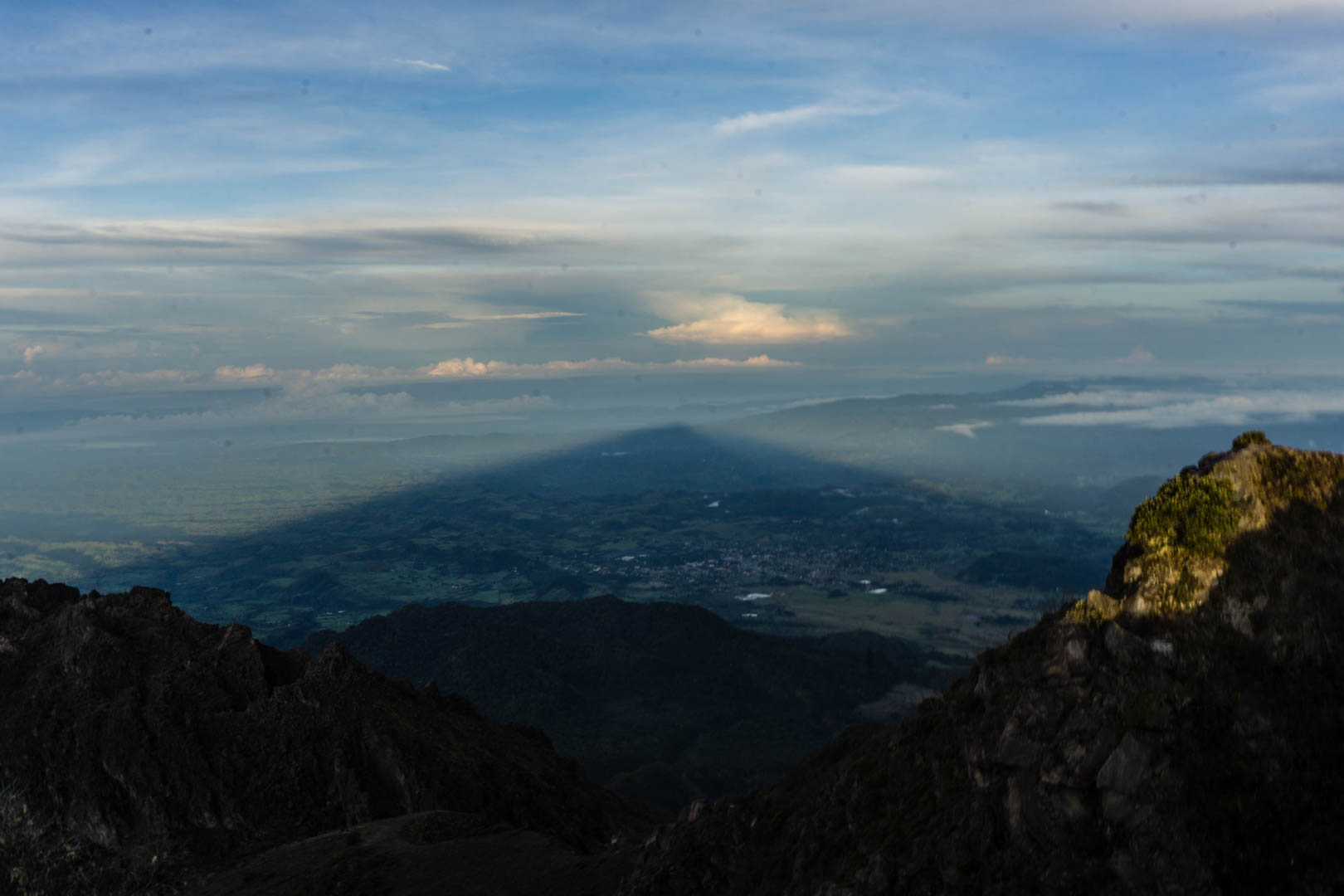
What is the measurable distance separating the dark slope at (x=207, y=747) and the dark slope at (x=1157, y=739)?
55482 millimetres

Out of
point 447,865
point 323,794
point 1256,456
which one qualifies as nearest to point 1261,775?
point 1256,456

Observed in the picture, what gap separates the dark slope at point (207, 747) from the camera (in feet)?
323

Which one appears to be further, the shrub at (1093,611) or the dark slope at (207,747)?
the dark slope at (207,747)

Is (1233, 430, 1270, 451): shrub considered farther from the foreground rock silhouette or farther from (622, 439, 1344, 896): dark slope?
(622, 439, 1344, 896): dark slope

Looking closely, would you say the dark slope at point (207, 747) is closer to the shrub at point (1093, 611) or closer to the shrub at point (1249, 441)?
the shrub at point (1093, 611)

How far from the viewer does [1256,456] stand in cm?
5278

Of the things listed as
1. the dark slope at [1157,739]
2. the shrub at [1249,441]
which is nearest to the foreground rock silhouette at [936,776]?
the dark slope at [1157,739]

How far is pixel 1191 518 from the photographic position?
162ft

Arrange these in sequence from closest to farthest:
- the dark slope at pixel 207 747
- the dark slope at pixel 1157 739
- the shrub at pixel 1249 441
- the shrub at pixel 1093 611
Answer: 1. the dark slope at pixel 1157 739
2. the shrub at pixel 1093 611
3. the shrub at pixel 1249 441
4. the dark slope at pixel 207 747

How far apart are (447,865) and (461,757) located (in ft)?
116

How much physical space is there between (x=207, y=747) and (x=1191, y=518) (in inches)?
4002

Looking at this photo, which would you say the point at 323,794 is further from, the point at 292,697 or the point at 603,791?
the point at 603,791

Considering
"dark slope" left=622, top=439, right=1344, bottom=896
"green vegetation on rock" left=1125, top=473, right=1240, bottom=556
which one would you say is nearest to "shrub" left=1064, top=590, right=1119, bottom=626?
"dark slope" left=622, top=439, right=1344, bottom=896

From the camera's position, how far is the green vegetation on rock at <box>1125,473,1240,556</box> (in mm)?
48500
